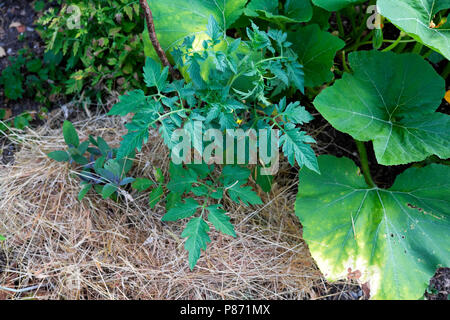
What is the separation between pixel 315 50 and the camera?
1674mm

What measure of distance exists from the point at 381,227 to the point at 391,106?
48cm

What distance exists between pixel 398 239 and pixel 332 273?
289 millimetres

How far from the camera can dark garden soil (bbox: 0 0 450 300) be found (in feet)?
5.76

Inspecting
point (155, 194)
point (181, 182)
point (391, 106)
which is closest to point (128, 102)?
point (181, 182)

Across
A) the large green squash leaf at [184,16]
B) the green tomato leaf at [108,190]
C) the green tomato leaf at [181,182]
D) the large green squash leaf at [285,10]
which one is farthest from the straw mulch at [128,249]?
the large green squash leaf at [285,10]

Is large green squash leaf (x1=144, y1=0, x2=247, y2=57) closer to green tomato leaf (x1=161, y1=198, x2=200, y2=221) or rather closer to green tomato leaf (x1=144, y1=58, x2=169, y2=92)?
green tomato leaf (x1=144, y1=58, x2=169, y2=92)

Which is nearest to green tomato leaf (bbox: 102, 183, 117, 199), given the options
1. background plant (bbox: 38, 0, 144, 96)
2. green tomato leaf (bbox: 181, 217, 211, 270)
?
green tomato leaf (bbox: 181, 217, 211, 270)

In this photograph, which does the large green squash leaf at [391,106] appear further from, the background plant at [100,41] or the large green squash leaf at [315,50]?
the background plant at [100,41]

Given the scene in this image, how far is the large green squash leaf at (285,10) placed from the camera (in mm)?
1603

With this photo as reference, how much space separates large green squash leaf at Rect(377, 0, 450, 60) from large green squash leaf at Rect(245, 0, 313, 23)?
310mm

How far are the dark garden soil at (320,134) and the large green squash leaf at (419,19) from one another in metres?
0.62

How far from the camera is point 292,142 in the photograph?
4.26 ft

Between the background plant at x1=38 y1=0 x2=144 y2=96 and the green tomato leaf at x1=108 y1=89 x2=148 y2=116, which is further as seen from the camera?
the background plant at x1=38 y1=0 x2=144 y2=96
